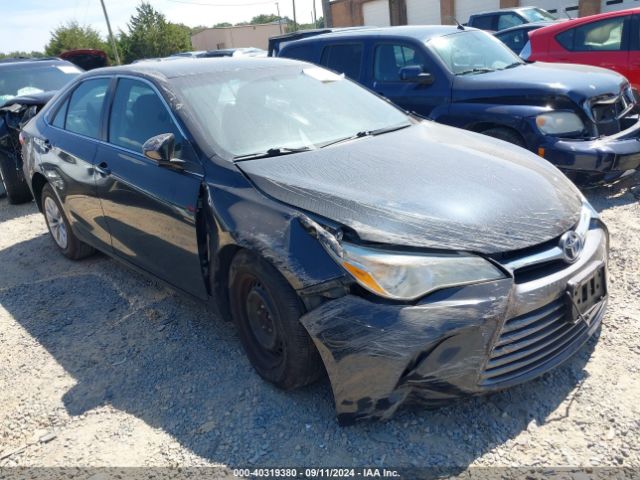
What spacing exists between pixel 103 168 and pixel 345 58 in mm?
3592

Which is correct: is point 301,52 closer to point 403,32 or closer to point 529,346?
point 403,32

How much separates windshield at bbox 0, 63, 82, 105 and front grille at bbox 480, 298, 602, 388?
7.46 meters

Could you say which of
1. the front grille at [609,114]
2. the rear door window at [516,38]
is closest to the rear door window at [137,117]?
the front grille at [609,114]

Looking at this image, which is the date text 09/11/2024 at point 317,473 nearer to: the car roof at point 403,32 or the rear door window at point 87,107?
the rear door window at point 87,107

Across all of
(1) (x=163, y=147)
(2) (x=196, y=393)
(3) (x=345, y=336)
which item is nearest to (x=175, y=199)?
(1) (x=163, y=147)

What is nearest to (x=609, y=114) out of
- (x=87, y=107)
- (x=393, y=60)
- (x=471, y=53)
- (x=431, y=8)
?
(x=471, y=53)

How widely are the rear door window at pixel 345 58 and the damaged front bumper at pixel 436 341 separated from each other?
14.7ft

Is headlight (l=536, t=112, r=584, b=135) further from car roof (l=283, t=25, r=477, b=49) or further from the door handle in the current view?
the door handle

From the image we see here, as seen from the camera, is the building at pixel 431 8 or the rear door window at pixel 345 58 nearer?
the rear door window at pixel 345 58

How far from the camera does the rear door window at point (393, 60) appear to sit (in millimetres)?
5879

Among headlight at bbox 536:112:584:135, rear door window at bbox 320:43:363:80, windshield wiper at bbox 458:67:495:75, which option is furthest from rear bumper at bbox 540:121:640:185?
rear door window at bbox 320:43:363:80

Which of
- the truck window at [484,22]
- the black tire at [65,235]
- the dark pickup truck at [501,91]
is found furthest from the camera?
the truck window at [484,22]

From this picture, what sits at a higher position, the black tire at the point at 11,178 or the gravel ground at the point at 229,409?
the black tire at the point at 11,178

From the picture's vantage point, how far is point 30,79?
25.6 feet
